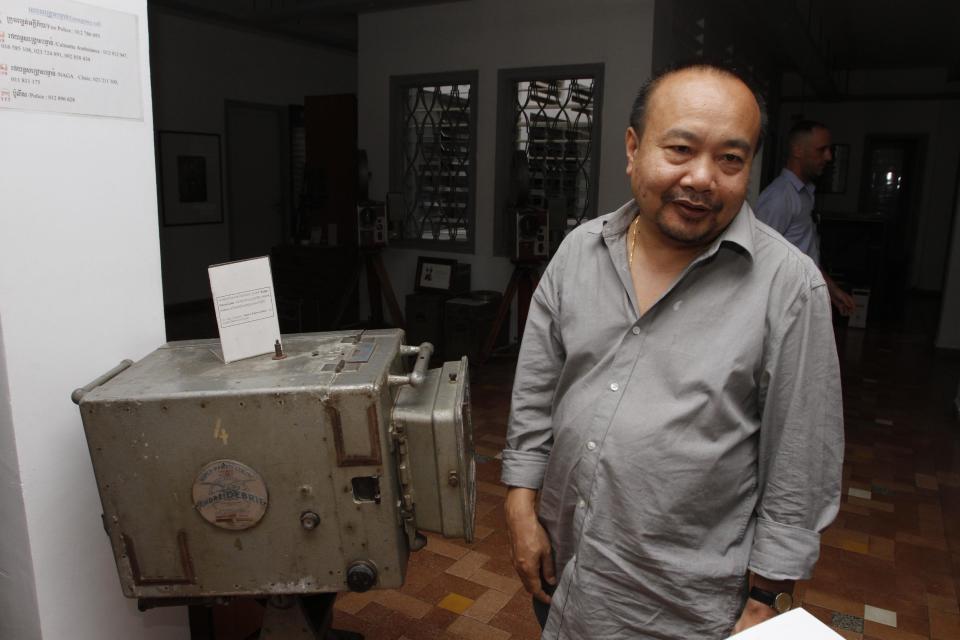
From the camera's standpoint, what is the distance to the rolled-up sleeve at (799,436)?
45.6 inches

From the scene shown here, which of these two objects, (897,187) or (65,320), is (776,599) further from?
(897,187)

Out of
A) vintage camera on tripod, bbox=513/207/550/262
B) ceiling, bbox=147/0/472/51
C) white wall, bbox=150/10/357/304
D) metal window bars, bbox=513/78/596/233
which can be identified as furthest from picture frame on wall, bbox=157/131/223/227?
vintage camera on tripod, bbox=513/207/550/262

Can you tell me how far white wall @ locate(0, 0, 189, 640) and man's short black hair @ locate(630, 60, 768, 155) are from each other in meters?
1.13

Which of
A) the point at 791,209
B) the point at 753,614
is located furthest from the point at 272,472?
the point at 791,209

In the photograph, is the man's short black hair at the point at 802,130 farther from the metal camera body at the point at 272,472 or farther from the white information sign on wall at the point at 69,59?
the white information sign on wall at the point at 69,59

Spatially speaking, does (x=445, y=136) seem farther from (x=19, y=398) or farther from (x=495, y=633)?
(x=19, y=398)

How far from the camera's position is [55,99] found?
1489 mm

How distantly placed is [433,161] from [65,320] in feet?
17.4

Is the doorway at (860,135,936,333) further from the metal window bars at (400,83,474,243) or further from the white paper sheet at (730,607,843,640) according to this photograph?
the white paper sheet at (730,607,843,640)

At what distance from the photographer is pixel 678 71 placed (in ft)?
4.06

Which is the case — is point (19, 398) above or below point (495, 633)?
above

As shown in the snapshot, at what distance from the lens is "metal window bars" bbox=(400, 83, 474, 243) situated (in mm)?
6461

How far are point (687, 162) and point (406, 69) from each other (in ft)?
19.1

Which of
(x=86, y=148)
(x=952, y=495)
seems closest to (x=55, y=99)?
(x=86, y=148)
